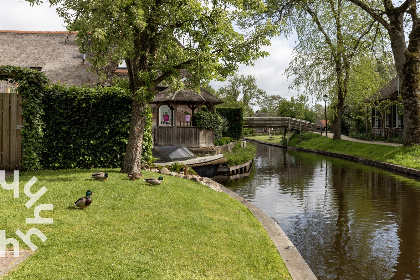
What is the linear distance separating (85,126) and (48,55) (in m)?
20.9

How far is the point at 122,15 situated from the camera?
36.9 feet

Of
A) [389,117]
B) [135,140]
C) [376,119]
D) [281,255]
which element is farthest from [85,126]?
[376,119]

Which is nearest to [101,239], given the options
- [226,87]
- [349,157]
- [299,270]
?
[299,270]

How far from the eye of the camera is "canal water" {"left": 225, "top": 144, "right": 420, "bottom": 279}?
780 centimetres

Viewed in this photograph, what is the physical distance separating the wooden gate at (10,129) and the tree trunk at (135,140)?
3651mm

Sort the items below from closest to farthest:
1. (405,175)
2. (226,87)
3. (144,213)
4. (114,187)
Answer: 1. (144,213)
2. (114,187)
3. (405,175)
4. (226,87)

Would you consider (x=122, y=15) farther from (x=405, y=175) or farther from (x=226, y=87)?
(x=226, y=87)

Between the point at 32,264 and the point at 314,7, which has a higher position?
the point at 314,7

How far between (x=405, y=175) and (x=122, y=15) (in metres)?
A: 17.7

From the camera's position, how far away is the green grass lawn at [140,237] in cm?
525

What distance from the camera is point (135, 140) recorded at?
12992mm

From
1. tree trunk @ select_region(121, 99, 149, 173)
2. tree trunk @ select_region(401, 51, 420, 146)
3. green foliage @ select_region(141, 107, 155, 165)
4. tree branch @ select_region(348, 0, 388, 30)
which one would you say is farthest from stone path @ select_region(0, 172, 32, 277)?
tree branch @ select_region(348, 0, 388, 30)

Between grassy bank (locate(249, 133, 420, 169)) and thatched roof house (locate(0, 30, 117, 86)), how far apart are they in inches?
858

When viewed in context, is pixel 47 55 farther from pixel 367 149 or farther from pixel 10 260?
pixel 10 260
